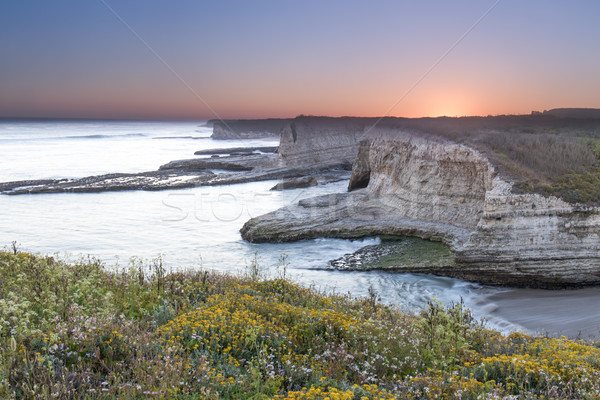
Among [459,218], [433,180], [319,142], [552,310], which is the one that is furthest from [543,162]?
[319,142]

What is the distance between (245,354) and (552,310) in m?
10.4

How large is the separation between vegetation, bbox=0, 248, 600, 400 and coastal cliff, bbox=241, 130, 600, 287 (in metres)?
6.84

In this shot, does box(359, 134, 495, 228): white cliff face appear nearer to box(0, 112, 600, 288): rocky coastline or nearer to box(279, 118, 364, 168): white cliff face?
box(0, 112, 600, 288): rocky coastline

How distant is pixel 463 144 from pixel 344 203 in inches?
251

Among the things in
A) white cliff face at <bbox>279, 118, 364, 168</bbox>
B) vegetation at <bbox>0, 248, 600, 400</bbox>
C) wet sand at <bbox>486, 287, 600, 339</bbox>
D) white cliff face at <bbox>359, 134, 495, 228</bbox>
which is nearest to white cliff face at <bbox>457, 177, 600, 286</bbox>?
wet sand at <bbox>486, 287, 600, 339</bbox>

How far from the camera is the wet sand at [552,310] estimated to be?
37.4 ft

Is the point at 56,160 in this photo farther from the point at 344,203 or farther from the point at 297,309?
the point at 297,309

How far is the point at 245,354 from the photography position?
5.84 m

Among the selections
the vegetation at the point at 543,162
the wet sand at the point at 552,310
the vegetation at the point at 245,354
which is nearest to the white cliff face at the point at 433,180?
the vegetation at the point at 543,162

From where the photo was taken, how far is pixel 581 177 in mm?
15312

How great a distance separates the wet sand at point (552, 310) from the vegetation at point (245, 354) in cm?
449

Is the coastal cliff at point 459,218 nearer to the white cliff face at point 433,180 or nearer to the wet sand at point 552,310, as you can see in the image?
the white cliff face at point 433,180

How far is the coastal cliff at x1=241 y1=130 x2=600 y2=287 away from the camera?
13.8 m

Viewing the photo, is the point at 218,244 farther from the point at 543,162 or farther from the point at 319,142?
the point at 319,142
